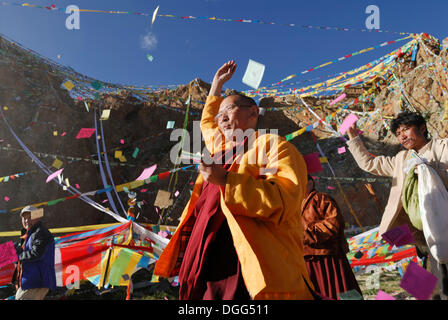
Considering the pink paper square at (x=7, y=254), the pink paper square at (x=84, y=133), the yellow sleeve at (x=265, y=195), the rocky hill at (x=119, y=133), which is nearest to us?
the yellow sleeve at (x=265, y=195)

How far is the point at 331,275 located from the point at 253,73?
2.01m

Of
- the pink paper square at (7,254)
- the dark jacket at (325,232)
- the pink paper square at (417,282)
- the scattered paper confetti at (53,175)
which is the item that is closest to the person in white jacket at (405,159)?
the dark jacket at (325,232)

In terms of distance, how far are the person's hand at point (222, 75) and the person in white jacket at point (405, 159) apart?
149 cm

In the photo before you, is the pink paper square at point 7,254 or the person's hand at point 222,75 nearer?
the person's hand at point 222,75

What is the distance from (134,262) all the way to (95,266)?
1.82 ft

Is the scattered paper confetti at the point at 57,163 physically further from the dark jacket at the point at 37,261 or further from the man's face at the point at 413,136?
the man's face at the point at 413,136

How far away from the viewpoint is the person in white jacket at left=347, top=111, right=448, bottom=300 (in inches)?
96.3

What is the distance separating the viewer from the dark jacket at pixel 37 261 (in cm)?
354

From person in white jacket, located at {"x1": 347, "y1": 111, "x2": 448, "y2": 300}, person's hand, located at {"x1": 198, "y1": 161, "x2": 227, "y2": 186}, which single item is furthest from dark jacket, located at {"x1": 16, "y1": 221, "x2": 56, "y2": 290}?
person in white jacket, located at {"x1": 347, "y1": 111, "x2": 448, "y2": 300}

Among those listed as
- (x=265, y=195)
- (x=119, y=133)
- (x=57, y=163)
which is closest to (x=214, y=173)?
(x=265, y=195)

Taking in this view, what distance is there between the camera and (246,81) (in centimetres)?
239

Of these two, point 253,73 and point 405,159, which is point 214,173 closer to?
point 253,73

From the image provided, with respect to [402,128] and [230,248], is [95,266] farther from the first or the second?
[402,128]
